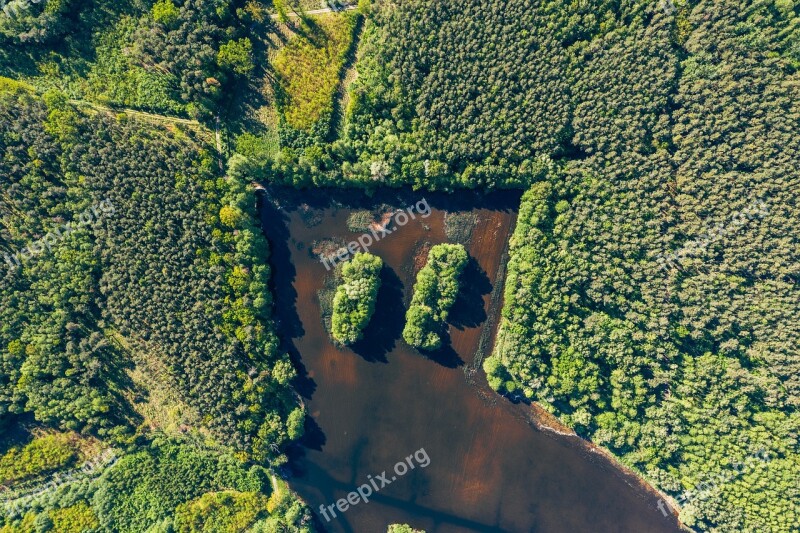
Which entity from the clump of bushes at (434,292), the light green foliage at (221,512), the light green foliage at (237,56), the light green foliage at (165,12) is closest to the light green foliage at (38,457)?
the light green foliage at (221,512)

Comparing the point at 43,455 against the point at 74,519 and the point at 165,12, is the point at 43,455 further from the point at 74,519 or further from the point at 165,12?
the point at 165,12

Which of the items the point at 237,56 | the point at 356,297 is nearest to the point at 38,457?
the point at 356,297

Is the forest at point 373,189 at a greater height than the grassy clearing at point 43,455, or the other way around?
the forest at point 373,189

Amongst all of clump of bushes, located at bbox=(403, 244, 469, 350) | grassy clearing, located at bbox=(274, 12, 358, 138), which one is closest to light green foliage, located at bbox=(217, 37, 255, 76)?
grassy clearing, located at bbox=(274, 12, 358, 138)

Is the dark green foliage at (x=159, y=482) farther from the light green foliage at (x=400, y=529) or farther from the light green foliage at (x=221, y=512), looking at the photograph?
the light green foliage at (x=400, y=529)

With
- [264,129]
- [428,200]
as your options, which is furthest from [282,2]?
[428,200]
